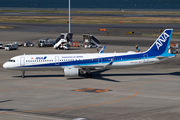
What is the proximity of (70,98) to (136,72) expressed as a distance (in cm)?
2533

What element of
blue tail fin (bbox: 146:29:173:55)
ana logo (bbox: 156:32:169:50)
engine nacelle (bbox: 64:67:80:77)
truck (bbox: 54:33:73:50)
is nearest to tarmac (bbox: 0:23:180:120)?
engine nacelle (bbox: 64:67:80:77)

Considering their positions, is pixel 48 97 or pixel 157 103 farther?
pixel 48 97

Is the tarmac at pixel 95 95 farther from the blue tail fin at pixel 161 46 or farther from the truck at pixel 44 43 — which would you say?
the truck at pixel 44 43

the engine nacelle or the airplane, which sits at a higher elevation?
the airplane

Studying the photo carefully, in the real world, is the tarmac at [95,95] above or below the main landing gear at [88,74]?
below

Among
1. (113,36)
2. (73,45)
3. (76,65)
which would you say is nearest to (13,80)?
(76,65)

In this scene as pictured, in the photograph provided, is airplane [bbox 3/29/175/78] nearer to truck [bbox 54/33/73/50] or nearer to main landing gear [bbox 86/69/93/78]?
main landing gear [bbox 86/69/93/78]

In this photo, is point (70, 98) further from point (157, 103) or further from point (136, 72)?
point (136, 72)

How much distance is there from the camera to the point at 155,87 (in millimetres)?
46781

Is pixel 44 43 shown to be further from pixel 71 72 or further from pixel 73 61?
pixel 71 72

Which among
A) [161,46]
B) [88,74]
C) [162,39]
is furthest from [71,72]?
[162,39]

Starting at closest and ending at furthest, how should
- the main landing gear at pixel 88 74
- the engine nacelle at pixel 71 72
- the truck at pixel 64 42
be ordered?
the engine nacelle at pixel 71 72 → the main landing gear at pixel 88 74 → the truck at pixel 64 42

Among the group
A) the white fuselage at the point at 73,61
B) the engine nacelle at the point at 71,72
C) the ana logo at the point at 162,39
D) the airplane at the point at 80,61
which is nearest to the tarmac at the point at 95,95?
the engine nacelle at the point at 71,72

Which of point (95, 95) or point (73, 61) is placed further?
point (73, 61)
